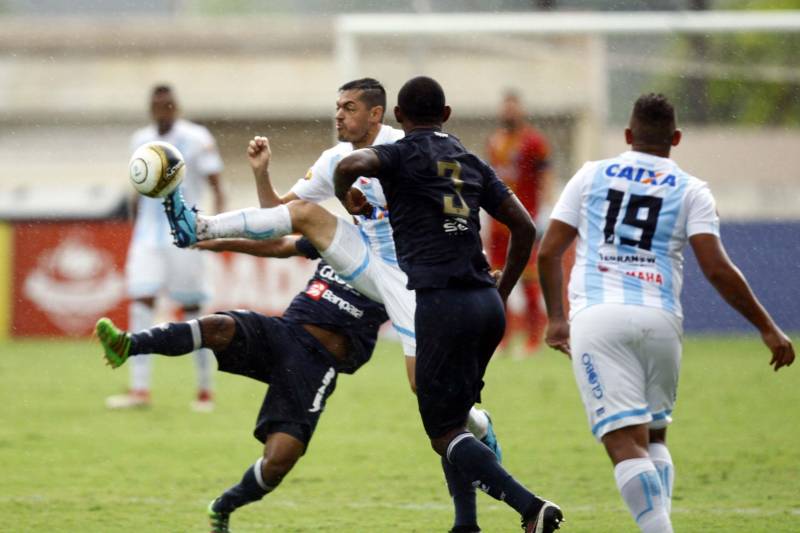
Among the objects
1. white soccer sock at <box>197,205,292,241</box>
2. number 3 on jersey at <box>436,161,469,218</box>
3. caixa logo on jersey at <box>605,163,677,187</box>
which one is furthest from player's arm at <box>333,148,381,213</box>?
caixa logo on jersey at <box>605,163,677,187</box>

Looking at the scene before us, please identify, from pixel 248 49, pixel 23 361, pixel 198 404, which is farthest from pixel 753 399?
pixel 248 49

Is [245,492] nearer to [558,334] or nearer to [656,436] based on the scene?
[558,334]

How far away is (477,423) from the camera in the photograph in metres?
6.34

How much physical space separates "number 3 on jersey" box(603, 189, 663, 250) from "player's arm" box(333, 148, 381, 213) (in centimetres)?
97

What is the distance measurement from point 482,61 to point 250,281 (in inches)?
175

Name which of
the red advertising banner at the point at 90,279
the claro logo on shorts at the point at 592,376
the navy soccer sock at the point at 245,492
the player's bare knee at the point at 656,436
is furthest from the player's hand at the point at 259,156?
the red advertising banner at the point at 90,279

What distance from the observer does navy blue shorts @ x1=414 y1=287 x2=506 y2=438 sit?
568 centimetres

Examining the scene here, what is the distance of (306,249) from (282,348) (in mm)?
491

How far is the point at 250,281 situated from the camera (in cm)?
1711

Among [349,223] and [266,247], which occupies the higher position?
[349,223]

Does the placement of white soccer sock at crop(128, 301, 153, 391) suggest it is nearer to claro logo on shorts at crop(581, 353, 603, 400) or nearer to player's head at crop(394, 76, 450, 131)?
player's head at crop(394, 76, 450, 131)

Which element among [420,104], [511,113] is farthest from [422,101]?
[511,113]

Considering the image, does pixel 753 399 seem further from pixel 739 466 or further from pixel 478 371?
pixel 478 371

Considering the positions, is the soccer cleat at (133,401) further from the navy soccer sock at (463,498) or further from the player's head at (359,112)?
the navy soccer sock at (463,498)
